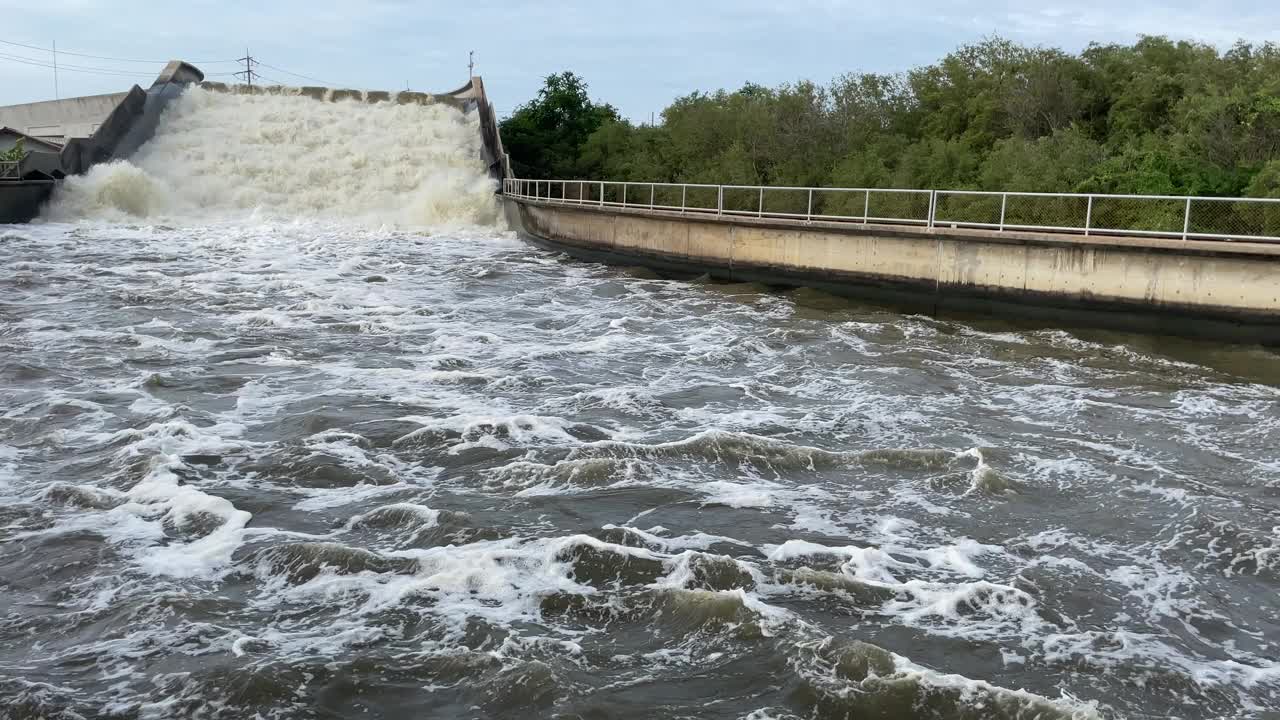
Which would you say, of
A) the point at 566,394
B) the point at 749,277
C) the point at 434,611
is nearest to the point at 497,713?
the point at 434,611

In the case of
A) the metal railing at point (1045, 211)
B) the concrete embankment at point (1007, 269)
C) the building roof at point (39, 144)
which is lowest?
the concrete embankment at point (1007, 269)

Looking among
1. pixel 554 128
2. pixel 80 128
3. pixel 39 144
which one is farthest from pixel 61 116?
pixel 554 128

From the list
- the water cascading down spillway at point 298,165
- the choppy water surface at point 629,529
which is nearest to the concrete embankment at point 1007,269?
the choppy water surface at point 629,529

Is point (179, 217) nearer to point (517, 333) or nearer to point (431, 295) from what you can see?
point (431, 295)

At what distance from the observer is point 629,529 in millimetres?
8438

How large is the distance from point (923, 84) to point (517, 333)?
27857 mm

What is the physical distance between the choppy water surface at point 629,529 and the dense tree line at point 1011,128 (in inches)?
493

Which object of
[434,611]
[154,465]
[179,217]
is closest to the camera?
[434,611]

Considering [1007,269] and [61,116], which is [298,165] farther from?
[1007,269]

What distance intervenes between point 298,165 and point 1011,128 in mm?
27257

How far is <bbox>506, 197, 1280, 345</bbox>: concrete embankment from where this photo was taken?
57.5 feet

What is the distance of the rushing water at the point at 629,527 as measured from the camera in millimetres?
6137

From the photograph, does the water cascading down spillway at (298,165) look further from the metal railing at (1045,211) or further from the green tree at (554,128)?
the metal railing at (1045,211)

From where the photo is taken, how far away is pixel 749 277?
25.5m
